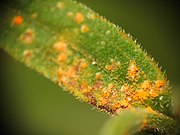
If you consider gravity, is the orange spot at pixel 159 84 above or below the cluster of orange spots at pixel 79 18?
below

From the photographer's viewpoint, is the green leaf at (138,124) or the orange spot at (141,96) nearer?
the green leaf at (138,124)

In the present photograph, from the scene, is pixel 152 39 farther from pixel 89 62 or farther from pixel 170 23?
pixel 89 62

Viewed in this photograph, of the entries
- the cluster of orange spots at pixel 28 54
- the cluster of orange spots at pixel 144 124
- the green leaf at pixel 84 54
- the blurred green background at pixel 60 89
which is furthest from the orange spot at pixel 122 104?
the blurred green background at pixel 60 89

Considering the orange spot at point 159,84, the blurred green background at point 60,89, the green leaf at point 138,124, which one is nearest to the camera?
the green leaf at point 138,124

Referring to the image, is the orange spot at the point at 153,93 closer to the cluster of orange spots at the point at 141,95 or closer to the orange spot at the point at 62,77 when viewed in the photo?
the cluster of orange spots at the point at 141,95

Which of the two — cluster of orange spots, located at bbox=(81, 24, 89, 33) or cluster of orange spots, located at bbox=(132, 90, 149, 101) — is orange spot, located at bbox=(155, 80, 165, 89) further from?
cluster of orange spots, located at bbox=(81, 24, 89, 33)

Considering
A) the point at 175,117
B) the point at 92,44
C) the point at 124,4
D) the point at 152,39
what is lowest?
the point at 175,117

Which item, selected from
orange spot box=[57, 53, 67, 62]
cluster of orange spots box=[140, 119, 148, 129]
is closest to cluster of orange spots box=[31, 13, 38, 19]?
orange spot box=[57, 53, 67, 62]

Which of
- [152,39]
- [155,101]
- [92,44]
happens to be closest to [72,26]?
[92,44]
